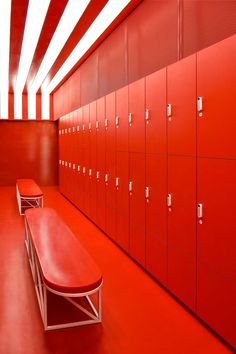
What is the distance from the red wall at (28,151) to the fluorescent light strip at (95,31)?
395cm

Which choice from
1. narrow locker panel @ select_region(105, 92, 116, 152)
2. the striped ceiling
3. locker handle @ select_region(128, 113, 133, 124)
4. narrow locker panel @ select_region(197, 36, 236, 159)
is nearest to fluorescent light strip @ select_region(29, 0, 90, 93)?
the striped ceiling

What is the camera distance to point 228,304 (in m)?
2.86

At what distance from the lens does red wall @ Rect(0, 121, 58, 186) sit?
43.8 ft

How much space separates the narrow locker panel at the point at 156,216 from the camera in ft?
13.2

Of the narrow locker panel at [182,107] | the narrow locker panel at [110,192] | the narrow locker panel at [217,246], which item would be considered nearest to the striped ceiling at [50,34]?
the narrow locker panel at [182,107]

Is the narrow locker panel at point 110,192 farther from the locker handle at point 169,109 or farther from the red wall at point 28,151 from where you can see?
the red wall at point 28,151

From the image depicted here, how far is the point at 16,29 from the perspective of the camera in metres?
5.91

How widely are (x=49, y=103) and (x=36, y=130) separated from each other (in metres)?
1.10

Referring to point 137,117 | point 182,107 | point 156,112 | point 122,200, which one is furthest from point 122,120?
point 182,107

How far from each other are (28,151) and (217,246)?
1139 cm

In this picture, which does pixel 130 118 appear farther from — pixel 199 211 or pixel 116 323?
pixel 116 323

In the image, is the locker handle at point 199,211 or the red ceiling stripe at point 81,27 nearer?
the locker handle at point 199,211

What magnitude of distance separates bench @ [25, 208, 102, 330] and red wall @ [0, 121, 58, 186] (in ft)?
30.7

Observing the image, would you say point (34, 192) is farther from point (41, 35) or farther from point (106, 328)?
point (106, 328)
